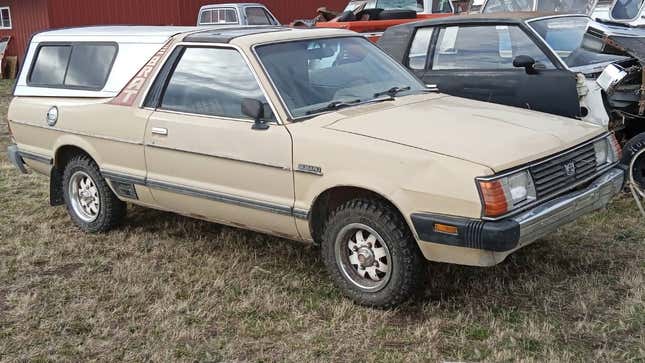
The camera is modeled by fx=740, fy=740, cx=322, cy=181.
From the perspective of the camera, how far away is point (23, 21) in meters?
22.3

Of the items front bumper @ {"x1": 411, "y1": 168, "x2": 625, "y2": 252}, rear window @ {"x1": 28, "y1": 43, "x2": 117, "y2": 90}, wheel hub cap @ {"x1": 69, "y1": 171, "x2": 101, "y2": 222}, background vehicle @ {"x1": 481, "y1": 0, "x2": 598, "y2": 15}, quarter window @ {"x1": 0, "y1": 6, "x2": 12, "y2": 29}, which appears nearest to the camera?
front bumper @ {"x1": 411, "y1": 168, "x2": 625, "y2": 252}

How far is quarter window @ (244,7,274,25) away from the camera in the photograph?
18.6 meters

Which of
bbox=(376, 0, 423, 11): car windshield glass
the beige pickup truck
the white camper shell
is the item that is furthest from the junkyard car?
bbox=(376, 0, 423, 11): car windshield glass

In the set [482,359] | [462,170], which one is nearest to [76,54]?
[462,170]

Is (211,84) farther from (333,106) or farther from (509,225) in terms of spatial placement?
(509,225)

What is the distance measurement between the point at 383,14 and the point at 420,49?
7231 mm

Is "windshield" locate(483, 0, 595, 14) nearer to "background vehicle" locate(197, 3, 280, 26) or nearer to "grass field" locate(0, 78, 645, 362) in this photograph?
"grass field" locate(0, 78, 645, 362)

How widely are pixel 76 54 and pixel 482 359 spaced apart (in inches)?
159

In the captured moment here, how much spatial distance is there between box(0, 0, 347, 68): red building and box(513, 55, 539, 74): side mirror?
56.2 feet

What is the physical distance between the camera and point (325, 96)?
4.70m

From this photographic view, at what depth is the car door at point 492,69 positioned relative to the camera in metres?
6.27

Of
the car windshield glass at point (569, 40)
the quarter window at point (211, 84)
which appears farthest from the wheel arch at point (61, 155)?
the car windshield glass at point (569, 40)

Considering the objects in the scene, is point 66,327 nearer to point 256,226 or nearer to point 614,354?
point 256,226

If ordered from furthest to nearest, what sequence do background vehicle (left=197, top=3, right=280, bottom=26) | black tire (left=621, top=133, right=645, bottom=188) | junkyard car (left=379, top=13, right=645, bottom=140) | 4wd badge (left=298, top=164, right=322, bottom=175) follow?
background vehicle (left=197, top=3, right=280, bottom=26) < junkyard car (left=379, top=13, right=645, bottom=140) < black tire (left=621, top=133, right=645, bottom=188) < 4wd badge (left=298, top=164, right=322, bottom=175)
